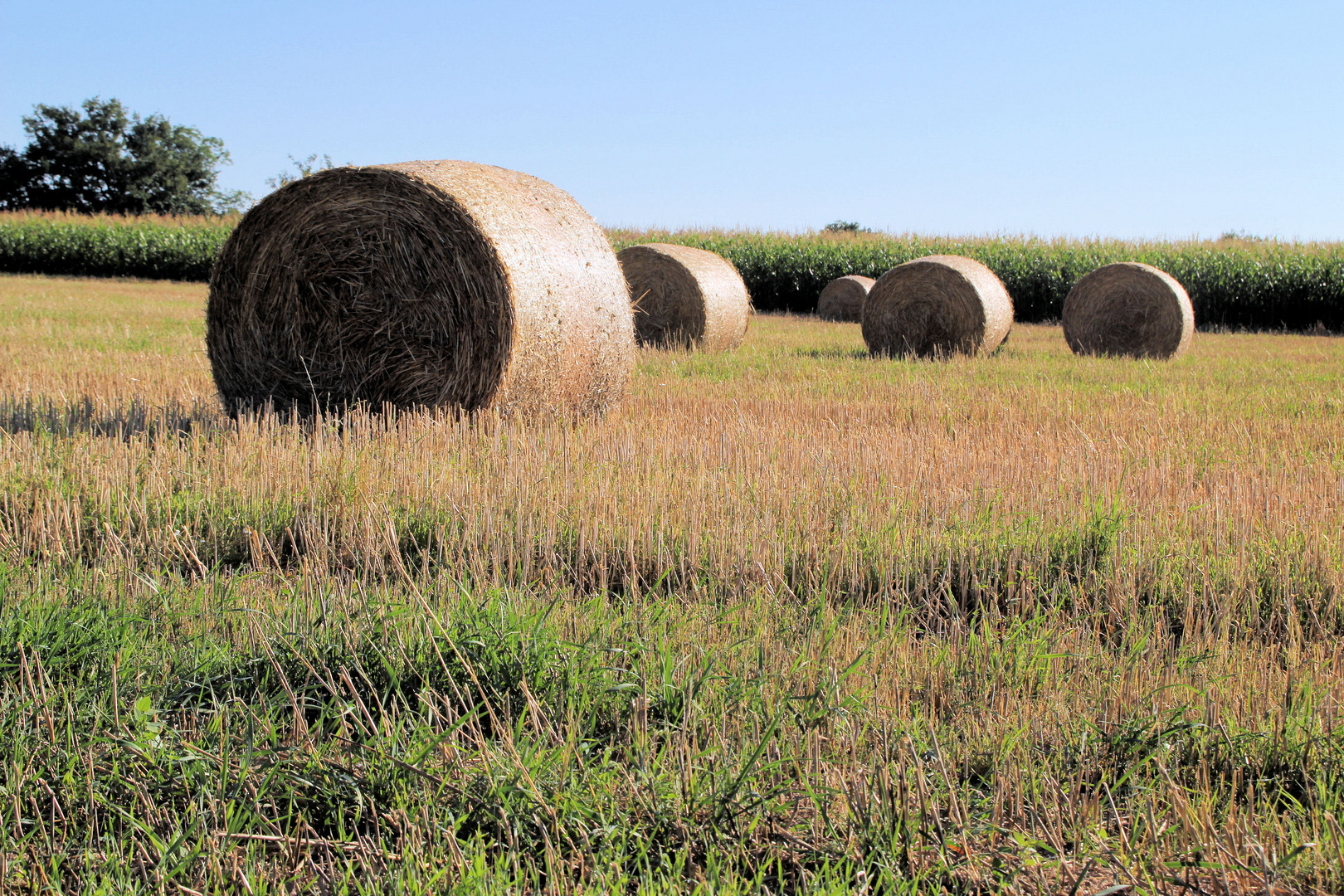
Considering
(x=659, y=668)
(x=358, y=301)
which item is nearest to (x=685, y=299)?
(x=358, y=301)

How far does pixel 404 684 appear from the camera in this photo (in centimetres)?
298

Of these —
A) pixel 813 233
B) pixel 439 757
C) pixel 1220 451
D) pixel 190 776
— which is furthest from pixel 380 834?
pixel 813 233

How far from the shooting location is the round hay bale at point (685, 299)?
15.0m

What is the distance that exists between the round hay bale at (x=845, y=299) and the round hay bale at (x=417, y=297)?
56.7 ft

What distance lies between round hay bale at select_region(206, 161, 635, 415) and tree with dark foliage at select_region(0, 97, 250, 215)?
202 feet

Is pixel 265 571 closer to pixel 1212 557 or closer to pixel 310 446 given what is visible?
pixel 310 446

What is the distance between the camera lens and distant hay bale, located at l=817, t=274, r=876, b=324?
24.3 metres

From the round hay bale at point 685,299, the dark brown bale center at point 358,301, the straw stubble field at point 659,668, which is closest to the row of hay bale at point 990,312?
the round hay bale at point 685,299

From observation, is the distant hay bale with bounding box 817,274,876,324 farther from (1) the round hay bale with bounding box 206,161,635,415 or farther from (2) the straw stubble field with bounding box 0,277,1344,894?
(2) the straw stubble field with bounding box 0,277,1344,894

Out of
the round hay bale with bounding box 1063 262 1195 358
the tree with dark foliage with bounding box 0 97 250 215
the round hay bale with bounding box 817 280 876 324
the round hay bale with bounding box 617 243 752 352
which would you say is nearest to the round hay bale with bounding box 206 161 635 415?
the round hay bale with bounding box 617 243 752 352

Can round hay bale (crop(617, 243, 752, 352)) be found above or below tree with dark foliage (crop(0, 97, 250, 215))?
below

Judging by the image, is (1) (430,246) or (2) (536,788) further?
(1) (430,246)

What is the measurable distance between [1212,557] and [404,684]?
3.42 meters

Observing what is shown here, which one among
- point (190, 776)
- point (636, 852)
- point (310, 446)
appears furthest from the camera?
point (310, 446)
